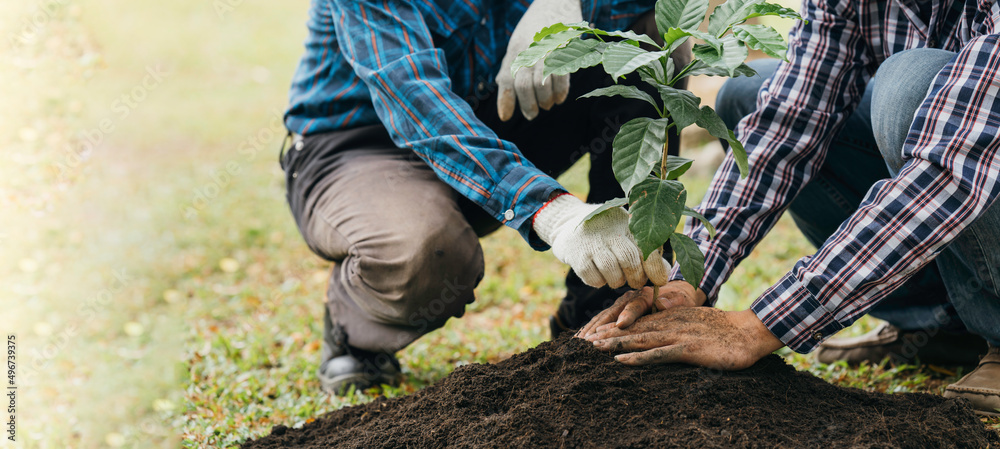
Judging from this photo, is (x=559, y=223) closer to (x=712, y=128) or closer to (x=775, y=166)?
(x=712, y=128)

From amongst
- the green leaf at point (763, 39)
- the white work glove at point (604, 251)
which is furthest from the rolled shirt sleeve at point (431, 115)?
the green leaf at point (763, 39)

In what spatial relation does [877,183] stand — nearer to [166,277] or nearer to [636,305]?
[636,305]

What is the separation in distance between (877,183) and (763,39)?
0.53 meters

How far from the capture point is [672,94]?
144 centimetres

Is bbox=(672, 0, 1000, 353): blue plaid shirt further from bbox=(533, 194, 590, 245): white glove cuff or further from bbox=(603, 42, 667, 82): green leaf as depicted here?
bbox=(603, 42, 667, 82): green leaf

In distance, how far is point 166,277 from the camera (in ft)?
12.4

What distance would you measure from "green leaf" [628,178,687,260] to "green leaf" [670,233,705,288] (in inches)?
3.3

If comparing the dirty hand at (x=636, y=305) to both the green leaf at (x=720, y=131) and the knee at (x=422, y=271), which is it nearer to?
the green leaf at (x=720, y=131)

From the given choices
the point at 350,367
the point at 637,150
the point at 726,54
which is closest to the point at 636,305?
the point at 637,150

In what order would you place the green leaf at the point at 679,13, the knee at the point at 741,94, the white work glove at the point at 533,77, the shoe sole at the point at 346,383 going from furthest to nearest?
the shoe sole at the point at 346,383 < the knee at the point at 741,94 < the white work glove at the point at 533,77 < the green leaf at the point at 679,13

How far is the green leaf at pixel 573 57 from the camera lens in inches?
53.9

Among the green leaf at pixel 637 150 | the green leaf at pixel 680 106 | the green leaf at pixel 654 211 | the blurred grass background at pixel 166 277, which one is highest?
the green leaf at pixel 680 106

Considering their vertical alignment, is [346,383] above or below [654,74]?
below

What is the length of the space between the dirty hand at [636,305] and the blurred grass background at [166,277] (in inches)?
34.1
